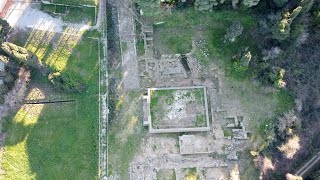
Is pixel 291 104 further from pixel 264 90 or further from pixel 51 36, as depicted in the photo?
pixel 51 36

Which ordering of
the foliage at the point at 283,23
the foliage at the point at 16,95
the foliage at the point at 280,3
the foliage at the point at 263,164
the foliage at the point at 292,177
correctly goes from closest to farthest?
the foliage at the point at 292,177, the foliage at the point at 283,23, the foliage at the point at 263,164, the foliage at the point at 280,3, the foliage at the point at 16,95

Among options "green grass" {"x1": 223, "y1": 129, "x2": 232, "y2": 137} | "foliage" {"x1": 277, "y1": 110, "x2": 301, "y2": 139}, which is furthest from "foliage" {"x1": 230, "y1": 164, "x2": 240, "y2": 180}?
Result: "foliage" {"x1": 277, "y1": 110, "x2": 301, "y2": 139}

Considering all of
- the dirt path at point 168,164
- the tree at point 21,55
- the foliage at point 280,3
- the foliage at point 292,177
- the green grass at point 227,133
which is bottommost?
the foliage at point 292,177

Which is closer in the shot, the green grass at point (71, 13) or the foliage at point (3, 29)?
the foliage at point (3, 29)

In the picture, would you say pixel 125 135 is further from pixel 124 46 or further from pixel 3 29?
pixel 3 29

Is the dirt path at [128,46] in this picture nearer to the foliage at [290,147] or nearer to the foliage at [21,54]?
the foliage at [21,54]

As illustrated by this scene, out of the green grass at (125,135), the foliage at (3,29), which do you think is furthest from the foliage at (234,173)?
the foliage at (3,29)

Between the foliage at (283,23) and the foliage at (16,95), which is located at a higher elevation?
the foliage at (283,23)

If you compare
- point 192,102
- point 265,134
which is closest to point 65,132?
point 192,102
